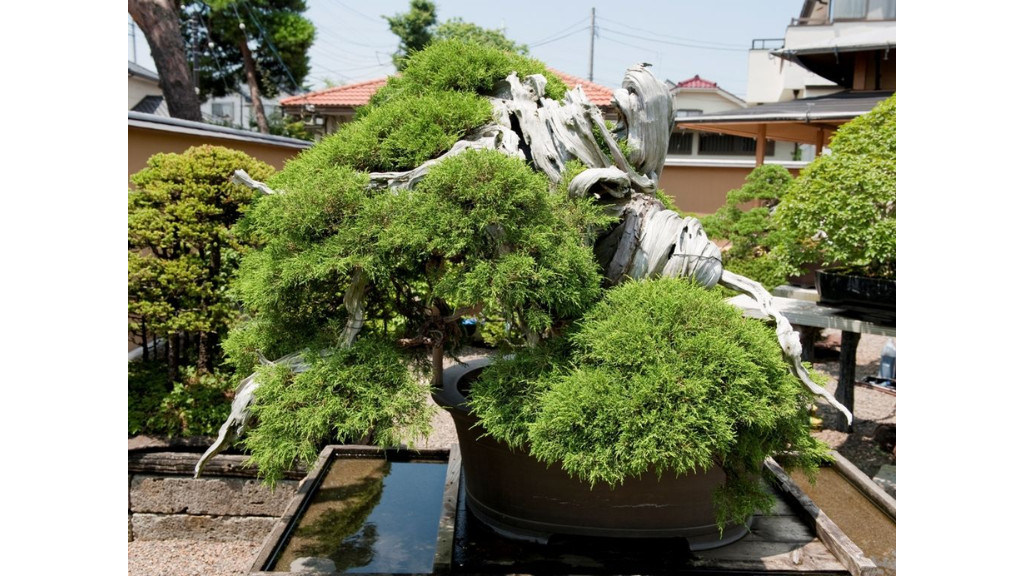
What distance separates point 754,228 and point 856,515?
3891 millimetres

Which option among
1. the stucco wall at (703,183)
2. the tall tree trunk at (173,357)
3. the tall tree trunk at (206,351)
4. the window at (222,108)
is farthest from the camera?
the window at (222,108)

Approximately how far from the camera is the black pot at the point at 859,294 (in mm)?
3832

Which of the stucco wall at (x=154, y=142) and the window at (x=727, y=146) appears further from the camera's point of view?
the window at (x=727, y=146)

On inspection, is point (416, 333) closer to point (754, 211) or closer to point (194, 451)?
point (194, 451)

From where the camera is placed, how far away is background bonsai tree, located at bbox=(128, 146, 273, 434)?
13.2ft

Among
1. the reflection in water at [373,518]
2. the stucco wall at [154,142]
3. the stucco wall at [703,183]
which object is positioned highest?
the stucco wall at [703,183]

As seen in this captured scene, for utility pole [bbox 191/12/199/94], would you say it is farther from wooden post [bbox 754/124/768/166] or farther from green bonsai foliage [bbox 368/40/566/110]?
green bonsai foliage [bbox 368/40/566/110]

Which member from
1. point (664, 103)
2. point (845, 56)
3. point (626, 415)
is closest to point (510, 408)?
point (626, 415)

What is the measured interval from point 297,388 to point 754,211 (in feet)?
17.5

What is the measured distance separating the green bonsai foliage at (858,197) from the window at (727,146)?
15.3 meters

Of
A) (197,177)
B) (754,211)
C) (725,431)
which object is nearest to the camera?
(725,431)

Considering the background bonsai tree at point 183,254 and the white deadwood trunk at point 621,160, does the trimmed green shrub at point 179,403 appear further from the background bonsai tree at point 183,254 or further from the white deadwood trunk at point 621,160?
the white deadwood trunk at point 621,160

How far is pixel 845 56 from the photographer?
10.7m

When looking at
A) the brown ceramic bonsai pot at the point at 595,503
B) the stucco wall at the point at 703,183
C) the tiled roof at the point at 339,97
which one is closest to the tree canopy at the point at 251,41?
the tiled roof at the point at 339,97
